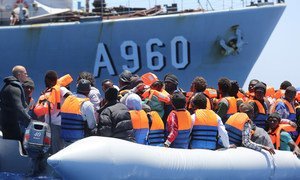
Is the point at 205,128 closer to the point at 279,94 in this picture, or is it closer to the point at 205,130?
the point at 205,130

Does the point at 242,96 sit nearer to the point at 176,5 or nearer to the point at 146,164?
the point at 146,164

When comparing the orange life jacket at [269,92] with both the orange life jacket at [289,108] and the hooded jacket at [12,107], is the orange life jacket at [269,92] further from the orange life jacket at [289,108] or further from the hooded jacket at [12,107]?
the hooded jacket at [12,107]

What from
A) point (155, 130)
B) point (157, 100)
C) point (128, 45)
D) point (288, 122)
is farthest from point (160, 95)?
point (128, 45)

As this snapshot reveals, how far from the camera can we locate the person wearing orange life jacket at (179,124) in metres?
15.4

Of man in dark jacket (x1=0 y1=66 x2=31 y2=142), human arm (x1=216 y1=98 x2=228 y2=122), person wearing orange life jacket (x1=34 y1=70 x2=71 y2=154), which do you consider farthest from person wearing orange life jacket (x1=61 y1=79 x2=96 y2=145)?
human arm (x1=216 y1=98 x2=228 y2=122)

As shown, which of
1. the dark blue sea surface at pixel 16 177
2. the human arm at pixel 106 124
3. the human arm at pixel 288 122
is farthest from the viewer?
the human arm at pixel 288 122

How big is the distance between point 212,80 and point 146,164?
19.4 m

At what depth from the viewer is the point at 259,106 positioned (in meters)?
17.5

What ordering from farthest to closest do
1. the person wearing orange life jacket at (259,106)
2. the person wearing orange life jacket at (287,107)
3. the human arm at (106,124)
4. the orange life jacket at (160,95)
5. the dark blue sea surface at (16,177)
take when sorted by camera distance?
the person wearing orange life jacket at (287,107)
the person wearing orange life jacket at (259,106)
the orange life jacket at (160,95)
the dark blue sea surface at (16,177)
the human arm at (106,124)

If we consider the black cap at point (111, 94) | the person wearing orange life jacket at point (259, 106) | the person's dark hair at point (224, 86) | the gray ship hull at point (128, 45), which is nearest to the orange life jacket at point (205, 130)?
the black cap at point (111, 94)

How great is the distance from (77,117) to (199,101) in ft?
6.50

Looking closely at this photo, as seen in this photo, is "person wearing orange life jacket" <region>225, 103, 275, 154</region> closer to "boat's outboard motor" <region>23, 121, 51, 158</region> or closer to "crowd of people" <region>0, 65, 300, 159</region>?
"crowd of people" <region>0, 65, 300, 159</region>

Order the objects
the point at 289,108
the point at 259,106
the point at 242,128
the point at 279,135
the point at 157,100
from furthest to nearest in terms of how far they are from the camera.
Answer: the point at 289,108 < the point at 259,106 < the point at 279,135 < the point at 157,100 < the point at 242,128

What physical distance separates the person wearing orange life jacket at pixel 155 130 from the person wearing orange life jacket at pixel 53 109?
5.02ft
